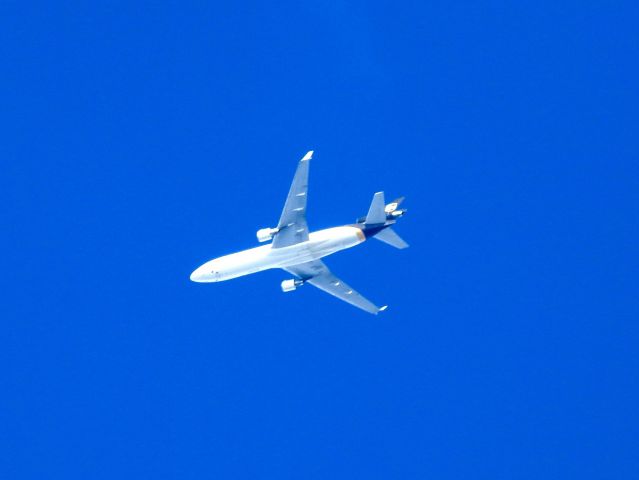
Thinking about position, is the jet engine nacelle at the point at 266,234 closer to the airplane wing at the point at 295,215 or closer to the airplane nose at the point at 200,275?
the airplane wing at the point at 295,215

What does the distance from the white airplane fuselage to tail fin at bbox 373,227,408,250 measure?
163 cm

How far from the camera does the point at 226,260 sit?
9062cm

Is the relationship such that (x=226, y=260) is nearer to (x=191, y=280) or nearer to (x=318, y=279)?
(x=191, y=280)

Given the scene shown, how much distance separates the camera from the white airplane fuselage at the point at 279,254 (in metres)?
90.0

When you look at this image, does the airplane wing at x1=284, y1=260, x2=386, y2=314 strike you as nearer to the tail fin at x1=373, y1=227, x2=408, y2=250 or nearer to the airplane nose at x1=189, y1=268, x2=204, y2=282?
the tail fin at x1=373, y1=227, x2=408, y2=250

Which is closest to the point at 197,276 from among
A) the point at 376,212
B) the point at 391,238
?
the point at 376,212

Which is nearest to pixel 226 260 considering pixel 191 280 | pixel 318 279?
pixel 191 280

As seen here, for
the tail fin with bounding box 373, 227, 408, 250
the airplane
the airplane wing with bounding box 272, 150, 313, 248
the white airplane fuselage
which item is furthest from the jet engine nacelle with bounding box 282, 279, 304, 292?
the tail fin with bounding box 373, 227, 408, 250

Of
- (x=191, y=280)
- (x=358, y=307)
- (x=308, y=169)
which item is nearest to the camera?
(x=308, y=169)

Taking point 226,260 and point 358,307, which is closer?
point 226,260

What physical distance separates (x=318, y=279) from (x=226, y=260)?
10209mm

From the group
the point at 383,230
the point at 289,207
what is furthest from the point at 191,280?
the point at 383,230

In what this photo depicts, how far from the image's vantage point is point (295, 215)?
88.9 meters

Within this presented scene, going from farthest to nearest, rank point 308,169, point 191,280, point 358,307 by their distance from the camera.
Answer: point 358,307 < point 191,280 < point 308,169
